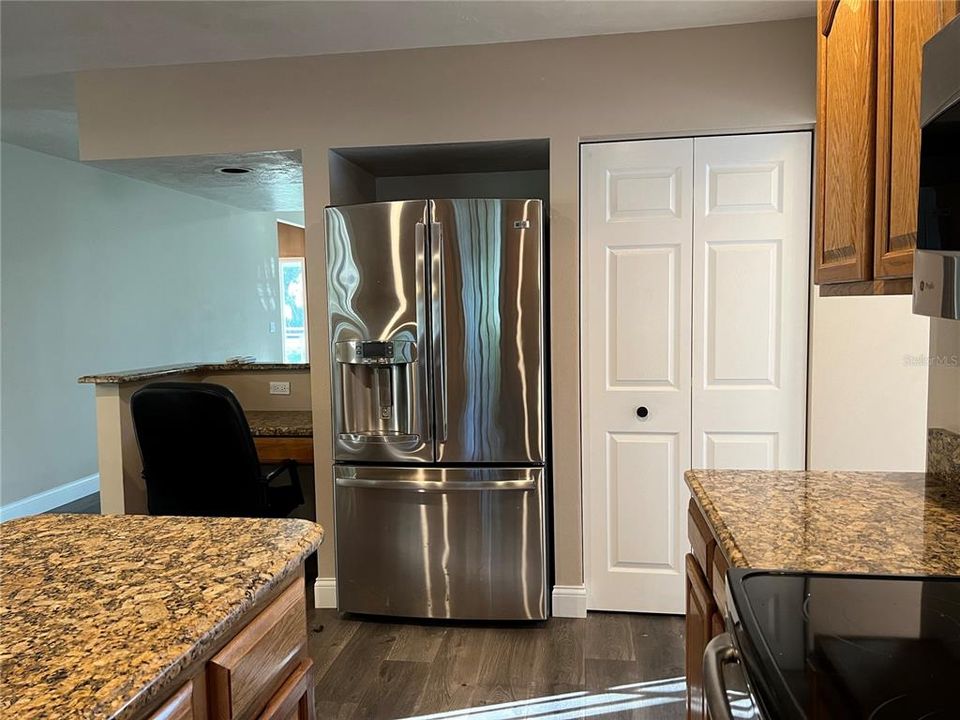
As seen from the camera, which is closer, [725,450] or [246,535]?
[246,535]

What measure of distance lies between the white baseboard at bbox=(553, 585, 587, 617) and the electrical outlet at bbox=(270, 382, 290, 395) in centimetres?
176

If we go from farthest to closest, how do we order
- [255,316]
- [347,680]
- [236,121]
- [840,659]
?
[255,316], [236,121], [347,680], [840,659]

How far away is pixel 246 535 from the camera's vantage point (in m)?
1.29

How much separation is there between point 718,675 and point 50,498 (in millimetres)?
4924

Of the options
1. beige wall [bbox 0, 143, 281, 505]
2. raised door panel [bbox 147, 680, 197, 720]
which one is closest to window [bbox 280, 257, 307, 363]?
beige wall [bbox 0, 143, 281, 505]

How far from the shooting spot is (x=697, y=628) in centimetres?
172

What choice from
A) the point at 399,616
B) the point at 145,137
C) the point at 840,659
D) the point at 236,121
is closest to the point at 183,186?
the point at 145,137

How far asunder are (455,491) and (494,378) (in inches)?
19.4

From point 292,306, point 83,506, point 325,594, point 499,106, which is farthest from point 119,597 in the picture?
point 292,306

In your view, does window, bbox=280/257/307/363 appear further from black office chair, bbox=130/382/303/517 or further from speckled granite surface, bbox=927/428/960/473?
speckled granite surface, bbox=927/428/960/473

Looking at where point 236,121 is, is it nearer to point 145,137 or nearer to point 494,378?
point 145,137

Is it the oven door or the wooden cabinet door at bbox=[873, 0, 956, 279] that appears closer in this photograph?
the oven door

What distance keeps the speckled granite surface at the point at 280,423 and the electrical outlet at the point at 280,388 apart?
0.10m

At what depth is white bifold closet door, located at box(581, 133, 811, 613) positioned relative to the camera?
2760mm
